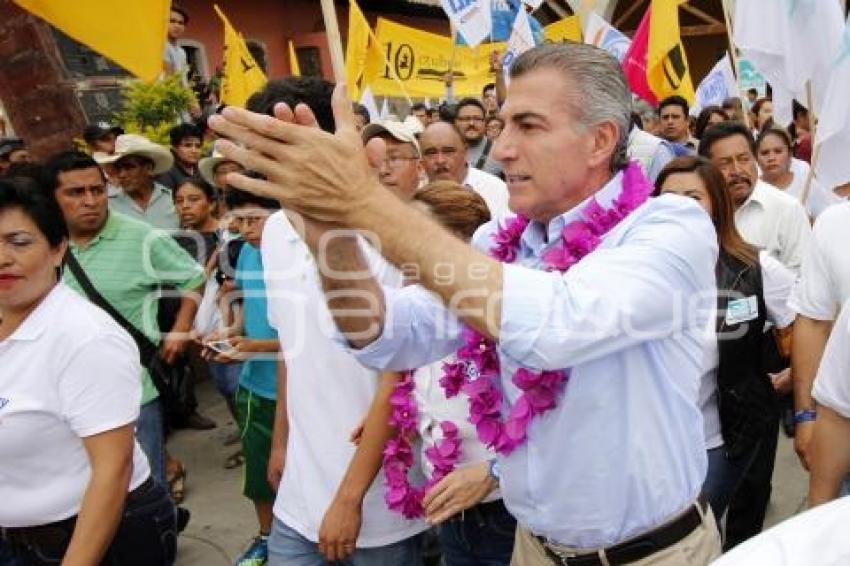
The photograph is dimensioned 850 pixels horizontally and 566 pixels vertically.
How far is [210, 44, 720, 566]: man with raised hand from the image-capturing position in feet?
4.33

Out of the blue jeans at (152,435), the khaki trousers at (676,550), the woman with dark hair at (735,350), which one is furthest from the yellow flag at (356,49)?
the khaki trousers at (676,550)

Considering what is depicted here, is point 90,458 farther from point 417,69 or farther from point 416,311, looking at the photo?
point 417,69

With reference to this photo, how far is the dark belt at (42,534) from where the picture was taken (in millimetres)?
2170

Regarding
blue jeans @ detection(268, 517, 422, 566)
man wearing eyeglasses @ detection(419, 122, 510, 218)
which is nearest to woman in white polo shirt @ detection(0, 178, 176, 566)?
blue jeans @ detection(268, 517, 422, 566)

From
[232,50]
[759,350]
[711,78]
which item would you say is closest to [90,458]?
[759,350]

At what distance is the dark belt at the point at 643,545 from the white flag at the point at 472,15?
6389 mm

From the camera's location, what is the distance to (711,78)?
8.52 m

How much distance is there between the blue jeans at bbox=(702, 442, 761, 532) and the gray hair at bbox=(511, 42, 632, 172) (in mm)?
1563

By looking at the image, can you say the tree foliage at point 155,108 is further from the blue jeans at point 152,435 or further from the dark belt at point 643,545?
the dark belt at point 643,545

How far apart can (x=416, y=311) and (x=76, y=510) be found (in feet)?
3.76

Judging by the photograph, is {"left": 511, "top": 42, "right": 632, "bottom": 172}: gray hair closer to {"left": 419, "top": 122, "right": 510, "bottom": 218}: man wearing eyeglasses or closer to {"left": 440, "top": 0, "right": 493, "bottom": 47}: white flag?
{"left": 419, "top": 122, "right": 510, "bottom": 218}: man wearing eyeglasses

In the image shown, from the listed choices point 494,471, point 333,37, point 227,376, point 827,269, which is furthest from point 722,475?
point 227,376

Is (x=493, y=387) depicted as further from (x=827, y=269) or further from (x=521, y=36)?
(x=521, y=36)

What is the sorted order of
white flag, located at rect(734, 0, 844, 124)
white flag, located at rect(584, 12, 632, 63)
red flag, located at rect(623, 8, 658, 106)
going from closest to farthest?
white flag, located at rect(734, 0, 844, 124)
red flag, located at rect(623, 8, 658, 106)
white flag, located at rect(584, 12, 632, 63)
